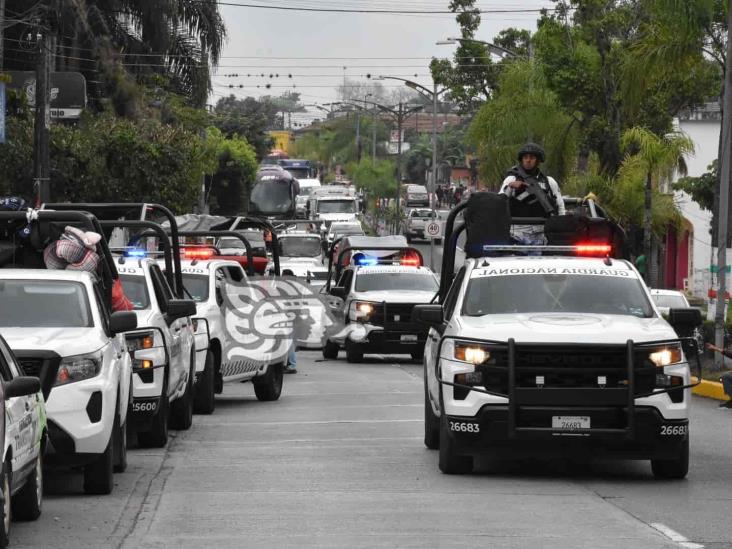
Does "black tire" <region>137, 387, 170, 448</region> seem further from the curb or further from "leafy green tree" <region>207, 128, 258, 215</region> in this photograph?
"leafy green tree" <region>207, 128, 258, 215</region>

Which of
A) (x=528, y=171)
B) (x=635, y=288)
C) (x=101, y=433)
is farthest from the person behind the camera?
(x=528, y=171)

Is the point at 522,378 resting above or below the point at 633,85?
below

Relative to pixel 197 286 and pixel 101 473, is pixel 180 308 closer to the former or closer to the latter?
pixel 101 473

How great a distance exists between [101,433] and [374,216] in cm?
10085

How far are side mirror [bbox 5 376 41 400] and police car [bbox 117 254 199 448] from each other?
5223 millimetres

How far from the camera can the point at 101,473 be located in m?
12.0

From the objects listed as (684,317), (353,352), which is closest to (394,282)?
(353,352)

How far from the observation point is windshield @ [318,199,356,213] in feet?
272

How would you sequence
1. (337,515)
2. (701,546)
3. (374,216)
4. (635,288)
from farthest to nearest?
(374,216) < (635,288) < (337,515) < (701,546)

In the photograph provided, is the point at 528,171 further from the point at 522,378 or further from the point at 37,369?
the point at 37,369

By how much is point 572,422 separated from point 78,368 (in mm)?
3844

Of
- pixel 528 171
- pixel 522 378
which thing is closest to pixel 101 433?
pixel 522 378

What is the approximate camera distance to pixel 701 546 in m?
9.77

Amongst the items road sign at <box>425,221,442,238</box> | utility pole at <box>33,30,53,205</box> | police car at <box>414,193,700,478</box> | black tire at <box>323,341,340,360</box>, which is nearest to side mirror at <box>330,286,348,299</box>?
black tire at <box>323,341,340,360</box>
